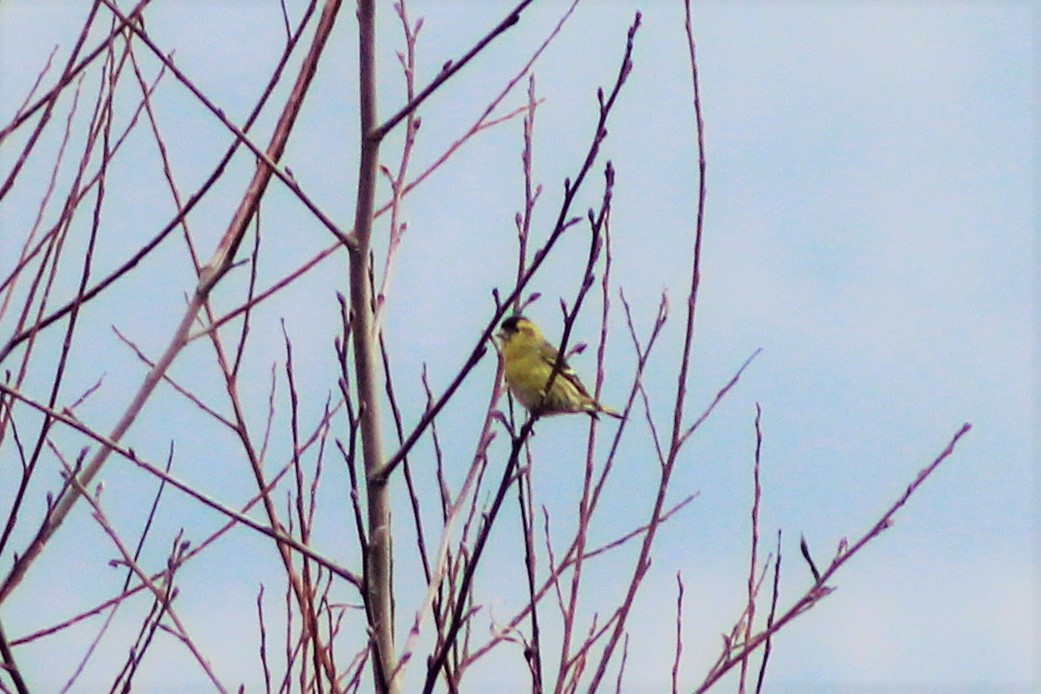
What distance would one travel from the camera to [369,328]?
7.61ft

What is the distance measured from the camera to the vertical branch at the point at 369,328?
2.30 m

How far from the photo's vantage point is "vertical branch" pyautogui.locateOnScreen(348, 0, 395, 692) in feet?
7.54

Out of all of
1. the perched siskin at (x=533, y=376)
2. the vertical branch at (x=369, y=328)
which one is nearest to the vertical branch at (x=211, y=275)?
the vertical branch at (x=369, y=328)

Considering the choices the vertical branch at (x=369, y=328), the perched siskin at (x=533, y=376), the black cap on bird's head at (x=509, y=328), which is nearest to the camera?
the vertical branch at (x=369, y=328)

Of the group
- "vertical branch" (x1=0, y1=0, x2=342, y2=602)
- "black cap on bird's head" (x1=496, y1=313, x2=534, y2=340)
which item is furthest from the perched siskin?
"vertical branch" (x1=0, y1=0, x2=342, y2=602)

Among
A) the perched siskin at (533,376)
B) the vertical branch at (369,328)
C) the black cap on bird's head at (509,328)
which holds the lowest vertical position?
the vertical branch at (369,328)

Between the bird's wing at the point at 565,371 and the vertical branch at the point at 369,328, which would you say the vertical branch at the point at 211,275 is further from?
the bird's wing at the point at 565,371

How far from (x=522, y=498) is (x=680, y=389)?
413mm

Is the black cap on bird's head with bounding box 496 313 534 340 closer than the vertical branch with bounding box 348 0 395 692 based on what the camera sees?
No

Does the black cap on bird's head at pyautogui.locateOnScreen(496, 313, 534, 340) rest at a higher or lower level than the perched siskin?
higher

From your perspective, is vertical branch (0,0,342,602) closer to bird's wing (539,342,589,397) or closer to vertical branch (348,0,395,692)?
vertical branch (348,0,395,692)

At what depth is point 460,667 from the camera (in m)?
2.78

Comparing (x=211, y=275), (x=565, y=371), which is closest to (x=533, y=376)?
(x=565, y=371)

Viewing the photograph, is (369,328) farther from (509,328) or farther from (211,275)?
(509,328)
